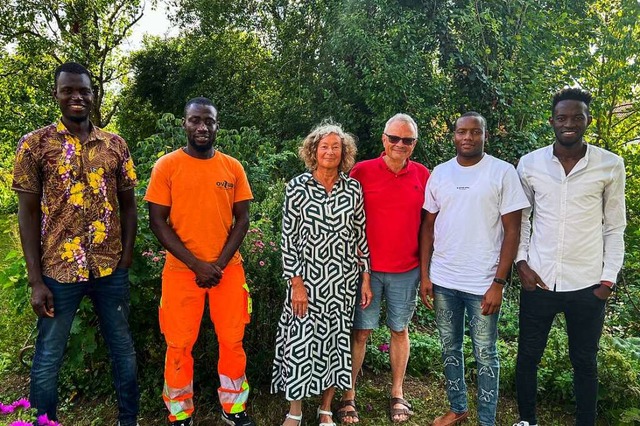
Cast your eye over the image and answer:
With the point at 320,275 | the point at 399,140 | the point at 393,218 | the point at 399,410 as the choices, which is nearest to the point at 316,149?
the point at 399,140

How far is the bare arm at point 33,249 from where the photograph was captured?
2.63 metres

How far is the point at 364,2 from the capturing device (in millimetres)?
7289

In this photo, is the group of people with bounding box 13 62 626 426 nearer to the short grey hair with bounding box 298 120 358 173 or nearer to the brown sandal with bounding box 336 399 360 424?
the short grey hair with bounding box 298 120 358 173

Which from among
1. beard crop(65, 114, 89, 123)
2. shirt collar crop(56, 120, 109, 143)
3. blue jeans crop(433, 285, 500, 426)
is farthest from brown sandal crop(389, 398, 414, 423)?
beard crop(65, 114, 89, 123)

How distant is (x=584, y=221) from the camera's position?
2803mm

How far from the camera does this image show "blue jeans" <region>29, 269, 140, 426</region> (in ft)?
8.93

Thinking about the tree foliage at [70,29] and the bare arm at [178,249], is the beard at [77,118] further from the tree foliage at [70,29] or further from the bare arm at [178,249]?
the tree foliage at [70,29]

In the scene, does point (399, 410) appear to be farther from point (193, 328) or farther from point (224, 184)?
point (224, 184)

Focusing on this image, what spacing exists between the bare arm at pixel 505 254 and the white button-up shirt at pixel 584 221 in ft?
0.54

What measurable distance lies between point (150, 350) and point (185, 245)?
1.07 m

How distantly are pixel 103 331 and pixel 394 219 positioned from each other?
194 cm

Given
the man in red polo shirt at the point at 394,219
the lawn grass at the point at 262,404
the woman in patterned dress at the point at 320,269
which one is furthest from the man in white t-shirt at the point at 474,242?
the lawn grass at the point at 262,404

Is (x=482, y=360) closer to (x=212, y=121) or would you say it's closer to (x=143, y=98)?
(x=212, y=121)

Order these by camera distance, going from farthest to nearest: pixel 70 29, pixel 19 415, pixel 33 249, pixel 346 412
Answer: pixel 70 29
pixel 346 412
pixel 33 249
pixel 19 415
